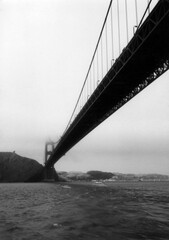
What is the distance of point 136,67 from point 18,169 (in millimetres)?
106810

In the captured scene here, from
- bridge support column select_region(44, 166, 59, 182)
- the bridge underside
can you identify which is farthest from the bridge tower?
the bridge underside

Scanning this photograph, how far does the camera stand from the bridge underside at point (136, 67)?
1523 centimetres

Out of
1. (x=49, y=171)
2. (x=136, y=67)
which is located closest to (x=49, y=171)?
(x=49, y=171)

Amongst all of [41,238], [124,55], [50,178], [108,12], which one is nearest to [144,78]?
[124,55]

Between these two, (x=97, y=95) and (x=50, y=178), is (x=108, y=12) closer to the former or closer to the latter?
(x=97, y=95)

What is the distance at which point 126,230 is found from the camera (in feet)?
34.6

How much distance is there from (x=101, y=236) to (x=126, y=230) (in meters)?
1.33

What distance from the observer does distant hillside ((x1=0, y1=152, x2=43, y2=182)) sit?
382ft

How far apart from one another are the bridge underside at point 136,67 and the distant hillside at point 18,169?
8457cm

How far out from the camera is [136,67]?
21.2 meters

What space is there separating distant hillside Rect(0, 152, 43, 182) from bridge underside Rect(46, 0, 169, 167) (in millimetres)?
84566

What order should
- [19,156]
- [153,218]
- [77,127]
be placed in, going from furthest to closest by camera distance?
[19,156]
[77,127]
[153,218]

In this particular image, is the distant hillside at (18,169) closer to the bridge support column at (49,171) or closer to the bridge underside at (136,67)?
the bridge support column at (49,171)

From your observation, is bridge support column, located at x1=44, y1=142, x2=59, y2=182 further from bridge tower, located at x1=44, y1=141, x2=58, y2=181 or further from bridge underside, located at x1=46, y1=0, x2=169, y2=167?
bridge underside, located at x1=46, y1=0, x2=169, y2=167
